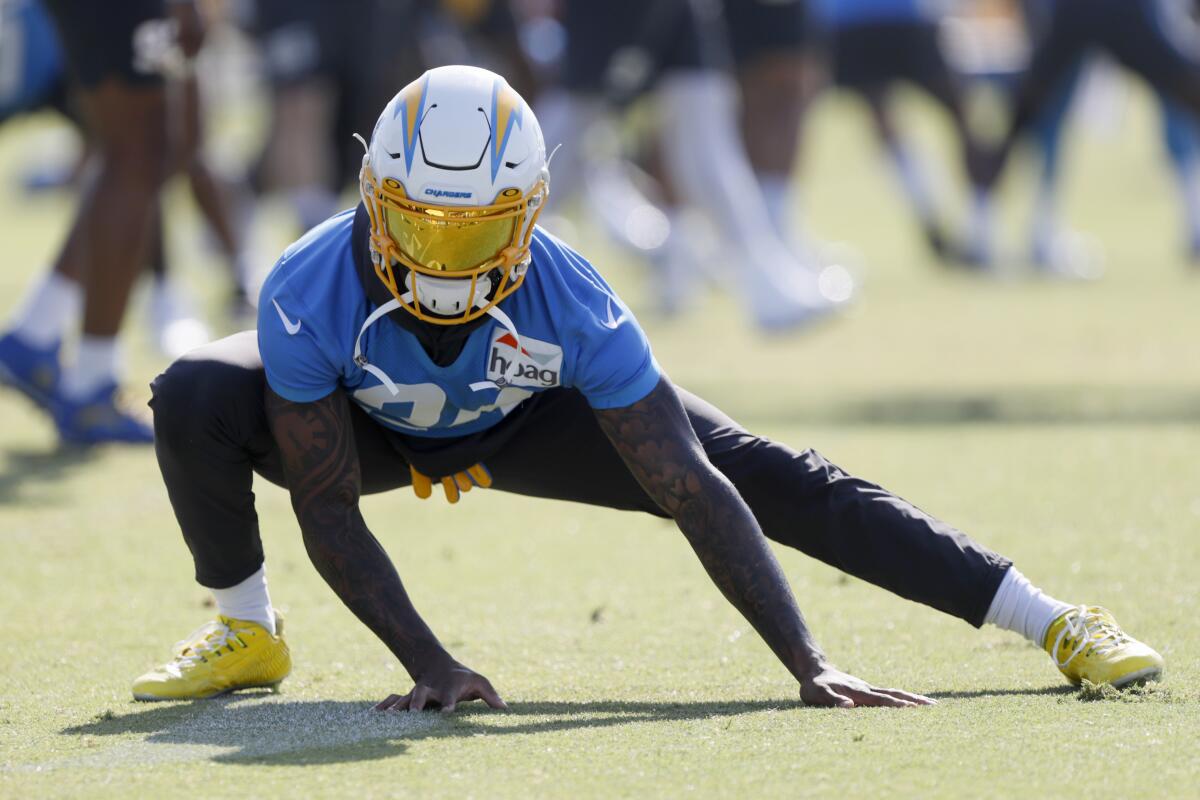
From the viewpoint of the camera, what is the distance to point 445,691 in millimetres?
3434

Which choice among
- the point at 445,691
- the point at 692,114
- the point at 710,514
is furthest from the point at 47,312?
the point at 710,514

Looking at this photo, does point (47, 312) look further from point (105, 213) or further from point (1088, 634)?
point (1088, 634)

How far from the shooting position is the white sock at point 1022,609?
3674mm

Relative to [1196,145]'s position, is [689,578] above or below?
below

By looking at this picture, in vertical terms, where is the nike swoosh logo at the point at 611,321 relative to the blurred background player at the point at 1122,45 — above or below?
below

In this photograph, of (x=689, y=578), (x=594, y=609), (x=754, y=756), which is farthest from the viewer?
(x=689, y=578)

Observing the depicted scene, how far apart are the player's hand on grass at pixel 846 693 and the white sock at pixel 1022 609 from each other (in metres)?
0.34

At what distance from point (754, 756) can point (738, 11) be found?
5.99 meters

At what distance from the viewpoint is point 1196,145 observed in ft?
38.7

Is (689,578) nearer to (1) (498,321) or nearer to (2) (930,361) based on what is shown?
(1) (498,321)

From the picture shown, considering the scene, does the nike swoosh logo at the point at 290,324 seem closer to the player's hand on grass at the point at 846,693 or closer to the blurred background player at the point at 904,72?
the player's hand on grass at the point at 846,693

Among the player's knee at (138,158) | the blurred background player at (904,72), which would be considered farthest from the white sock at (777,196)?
the blurred background player at (904,72)

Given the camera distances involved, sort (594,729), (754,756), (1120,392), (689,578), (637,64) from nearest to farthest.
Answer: (754,756)
(594,729)
(689,578)
(1120,392)
(637,64)

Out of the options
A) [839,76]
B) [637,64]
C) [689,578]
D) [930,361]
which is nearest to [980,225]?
[839,76]
